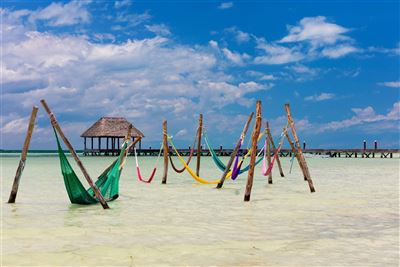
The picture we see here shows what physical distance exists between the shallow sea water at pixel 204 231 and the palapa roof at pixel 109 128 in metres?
29.7

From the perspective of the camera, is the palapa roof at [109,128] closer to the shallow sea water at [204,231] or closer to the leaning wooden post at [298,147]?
the leaning wooden post at [298,147]

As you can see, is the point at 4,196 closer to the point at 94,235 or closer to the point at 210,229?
the point at 94,235

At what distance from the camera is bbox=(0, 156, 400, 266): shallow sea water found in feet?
14.0

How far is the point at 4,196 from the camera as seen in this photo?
962cm

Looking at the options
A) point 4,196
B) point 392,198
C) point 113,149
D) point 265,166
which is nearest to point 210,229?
point 392,198

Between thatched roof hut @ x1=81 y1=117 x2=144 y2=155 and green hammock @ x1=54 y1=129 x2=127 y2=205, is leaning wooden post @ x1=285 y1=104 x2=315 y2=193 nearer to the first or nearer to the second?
green hammock @ x1=54 y1=129 x2=127 y2=205

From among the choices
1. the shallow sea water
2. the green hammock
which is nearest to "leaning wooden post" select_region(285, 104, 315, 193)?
the shallow sea water

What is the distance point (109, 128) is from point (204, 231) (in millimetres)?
34545

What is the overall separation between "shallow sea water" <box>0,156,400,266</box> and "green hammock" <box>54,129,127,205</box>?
0.60ft

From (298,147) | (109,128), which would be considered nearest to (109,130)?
(109,128)

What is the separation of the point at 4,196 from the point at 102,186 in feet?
9.41

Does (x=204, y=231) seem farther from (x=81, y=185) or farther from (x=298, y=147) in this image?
(x=298, y=147)

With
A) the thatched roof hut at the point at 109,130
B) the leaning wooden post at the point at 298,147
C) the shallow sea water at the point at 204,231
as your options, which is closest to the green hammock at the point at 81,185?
the shallow sea water at the point at 204,231

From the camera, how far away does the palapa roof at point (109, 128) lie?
38812 mm
